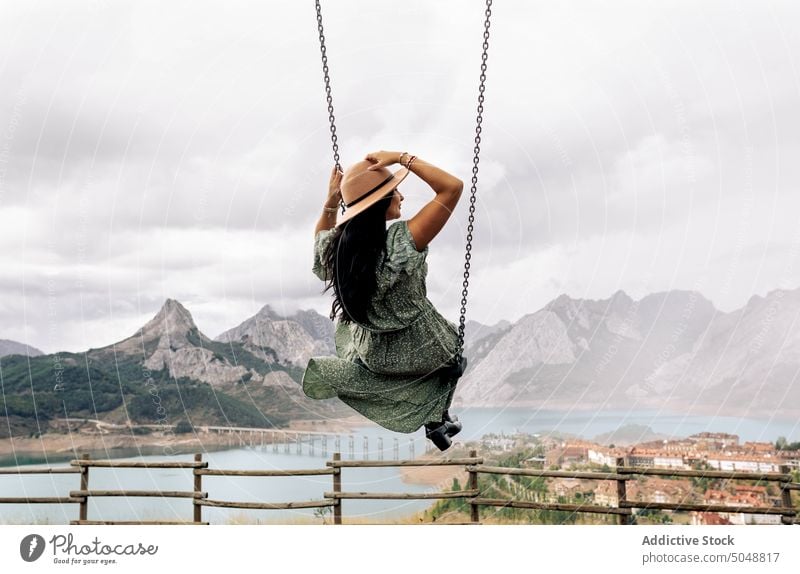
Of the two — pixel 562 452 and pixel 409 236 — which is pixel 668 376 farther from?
pixel 409 236

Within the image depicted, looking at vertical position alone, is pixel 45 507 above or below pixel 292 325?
below

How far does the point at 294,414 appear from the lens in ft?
22.0

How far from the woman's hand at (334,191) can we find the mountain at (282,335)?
2.91 meters

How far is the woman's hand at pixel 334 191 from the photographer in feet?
10.2

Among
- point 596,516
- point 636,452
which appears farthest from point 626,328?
point 596,516

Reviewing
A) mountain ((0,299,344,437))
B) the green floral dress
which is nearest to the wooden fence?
mountain ((0,299,344,437))

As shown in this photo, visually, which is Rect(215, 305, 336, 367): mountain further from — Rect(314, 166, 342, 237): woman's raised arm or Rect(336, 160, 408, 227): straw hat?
Rect(336, 160, 408, 227): straw hat

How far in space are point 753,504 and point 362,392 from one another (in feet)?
15.5

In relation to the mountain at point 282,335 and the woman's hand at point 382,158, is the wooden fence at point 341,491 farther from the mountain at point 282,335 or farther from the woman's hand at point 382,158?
the woman's hand at point 382,158

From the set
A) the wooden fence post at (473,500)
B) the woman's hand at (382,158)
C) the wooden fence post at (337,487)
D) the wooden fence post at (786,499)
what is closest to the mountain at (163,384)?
the wooden fence post at (337,487)

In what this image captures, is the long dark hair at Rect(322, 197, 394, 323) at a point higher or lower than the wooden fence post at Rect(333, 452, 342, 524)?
higher
